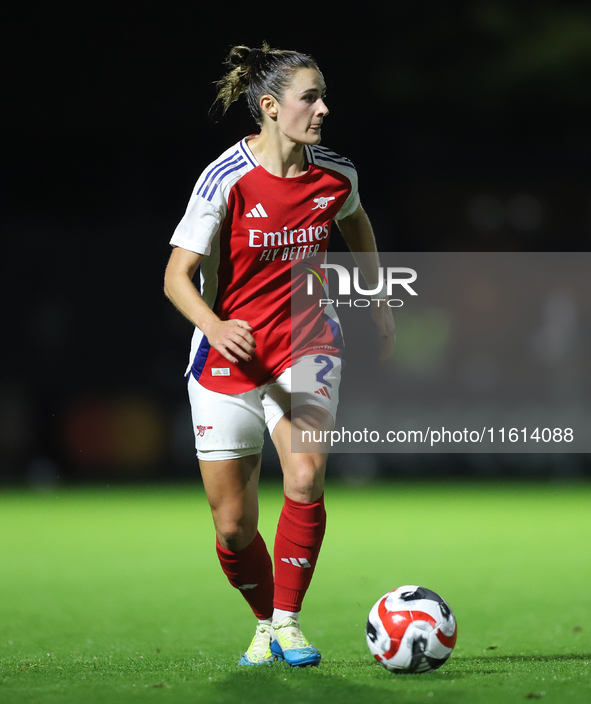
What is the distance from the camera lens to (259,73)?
354 centimetres

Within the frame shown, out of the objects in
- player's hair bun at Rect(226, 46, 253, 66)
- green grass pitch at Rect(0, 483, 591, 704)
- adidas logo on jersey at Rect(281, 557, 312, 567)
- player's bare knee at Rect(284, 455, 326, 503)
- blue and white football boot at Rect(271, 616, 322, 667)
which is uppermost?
player's hair bun at Rect(226, 46, 253, 66)

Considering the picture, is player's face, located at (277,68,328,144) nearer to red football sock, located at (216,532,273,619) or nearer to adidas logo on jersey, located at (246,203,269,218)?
adidas logo on jersey, located at (246,203,269,218)

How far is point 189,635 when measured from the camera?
177 inches

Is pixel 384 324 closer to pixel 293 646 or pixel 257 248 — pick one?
pixel 257 248

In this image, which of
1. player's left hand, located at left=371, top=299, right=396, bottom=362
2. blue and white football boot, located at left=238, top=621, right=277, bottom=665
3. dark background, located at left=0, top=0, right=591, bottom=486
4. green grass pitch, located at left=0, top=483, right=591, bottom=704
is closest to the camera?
green grass pitch, located at left=0, top=483, right=591, bottom=704

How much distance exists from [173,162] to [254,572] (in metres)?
14.0

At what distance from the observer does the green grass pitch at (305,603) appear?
9.52 ft

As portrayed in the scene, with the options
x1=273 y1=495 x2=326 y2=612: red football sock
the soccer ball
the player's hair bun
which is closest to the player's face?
the player's hair bun

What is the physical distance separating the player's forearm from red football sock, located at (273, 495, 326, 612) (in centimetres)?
70

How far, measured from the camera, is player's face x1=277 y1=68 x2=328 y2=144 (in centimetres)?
340

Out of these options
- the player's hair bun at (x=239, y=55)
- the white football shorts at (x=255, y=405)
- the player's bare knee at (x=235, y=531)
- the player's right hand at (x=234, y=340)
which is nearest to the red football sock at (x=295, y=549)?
the player's bare knee at (x=235, y=531)

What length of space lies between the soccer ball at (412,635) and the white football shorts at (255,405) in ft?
2.43

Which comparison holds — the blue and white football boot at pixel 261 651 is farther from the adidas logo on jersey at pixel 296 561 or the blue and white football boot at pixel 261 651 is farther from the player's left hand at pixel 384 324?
the player's left hand at pixel 384 324

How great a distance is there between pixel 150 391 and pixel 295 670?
1271 cm
